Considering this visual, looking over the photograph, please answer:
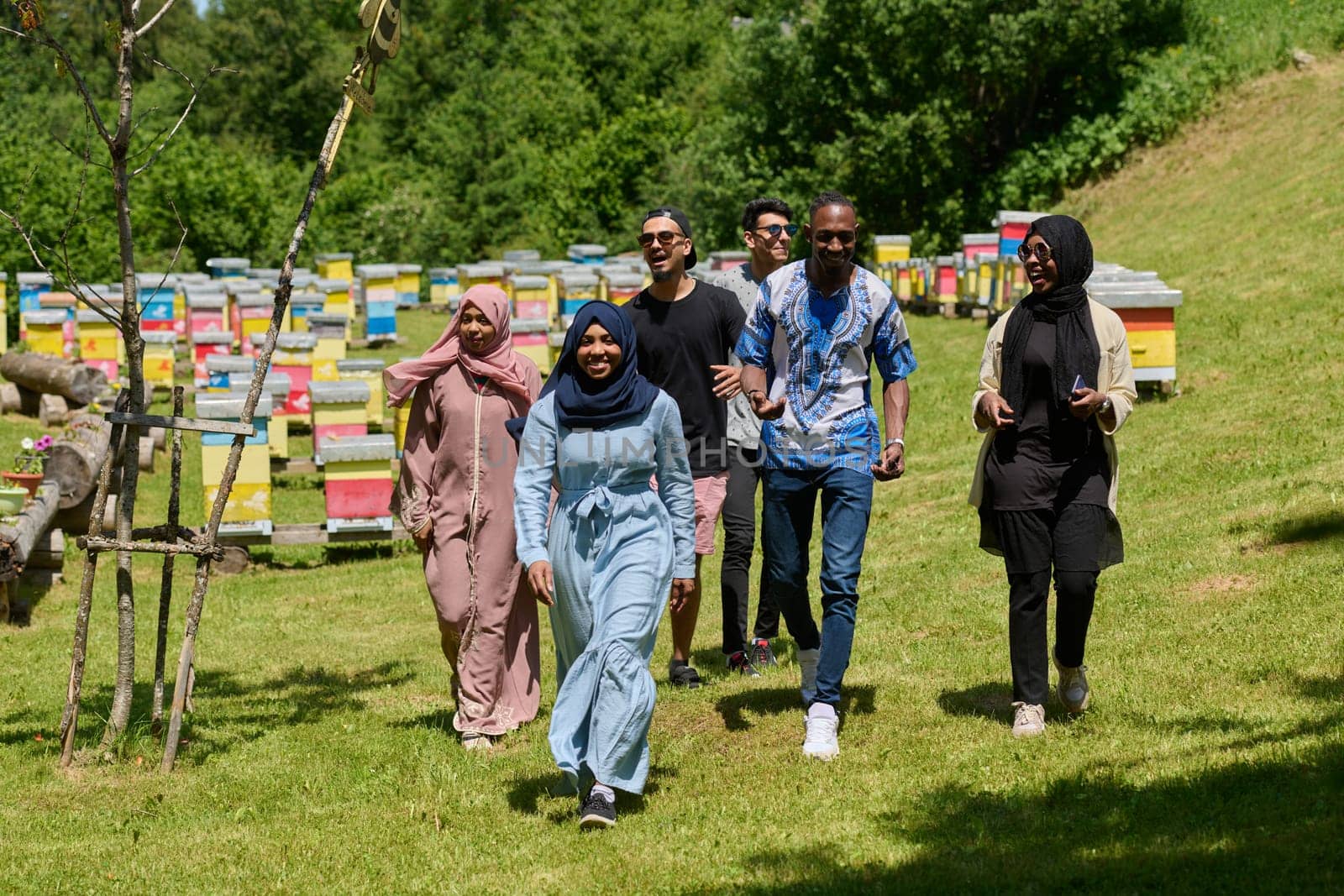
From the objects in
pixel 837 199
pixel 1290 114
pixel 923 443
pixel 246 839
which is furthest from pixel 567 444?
pixel 1290 114

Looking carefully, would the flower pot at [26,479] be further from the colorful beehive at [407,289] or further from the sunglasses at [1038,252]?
the colorful beehive at [407,289]

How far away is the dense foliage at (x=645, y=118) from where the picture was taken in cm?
3062

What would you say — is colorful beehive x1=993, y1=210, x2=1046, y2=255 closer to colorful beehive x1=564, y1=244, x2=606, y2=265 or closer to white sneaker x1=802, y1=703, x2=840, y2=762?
colorful beehive x1=564, y1=244, x2=606, y2=265

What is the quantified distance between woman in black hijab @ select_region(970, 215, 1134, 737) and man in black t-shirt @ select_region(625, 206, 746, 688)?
175 centimetres

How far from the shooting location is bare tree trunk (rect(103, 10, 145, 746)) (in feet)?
22.0

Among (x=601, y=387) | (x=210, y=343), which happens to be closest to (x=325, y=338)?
A: (x=210, y=343)

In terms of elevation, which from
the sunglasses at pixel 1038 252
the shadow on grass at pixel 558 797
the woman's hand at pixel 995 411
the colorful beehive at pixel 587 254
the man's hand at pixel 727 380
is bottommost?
the shadow on grass at pixel 558 797

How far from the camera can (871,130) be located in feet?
106

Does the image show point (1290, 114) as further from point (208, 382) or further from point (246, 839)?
point (246, 839)

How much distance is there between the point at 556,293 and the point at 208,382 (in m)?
9.40

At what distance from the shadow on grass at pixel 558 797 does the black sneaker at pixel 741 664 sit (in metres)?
1.71

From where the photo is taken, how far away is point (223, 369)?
17.1 metres

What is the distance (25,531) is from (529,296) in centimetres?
1250

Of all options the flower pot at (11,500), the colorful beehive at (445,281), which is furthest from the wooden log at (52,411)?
the colorful beehive at (445,281)
